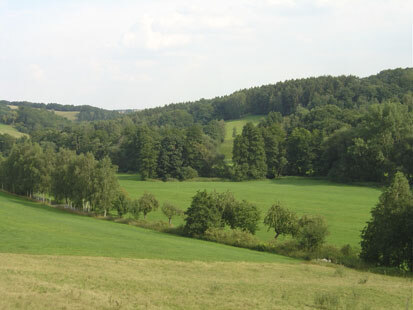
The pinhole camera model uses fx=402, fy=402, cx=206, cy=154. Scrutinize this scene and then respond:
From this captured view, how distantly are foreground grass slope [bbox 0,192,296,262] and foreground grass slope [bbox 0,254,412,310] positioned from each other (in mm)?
2543

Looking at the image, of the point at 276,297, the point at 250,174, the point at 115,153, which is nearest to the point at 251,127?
the point at 250,174

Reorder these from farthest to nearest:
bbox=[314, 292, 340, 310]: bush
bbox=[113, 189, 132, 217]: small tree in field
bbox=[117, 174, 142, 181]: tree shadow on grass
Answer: bbox=[117, 174, 142, 181]: tree shadow on grass
bbox=[113, 189, 132, 217]: small tree in field
bbox=[314, 292, 340, 310]: bush

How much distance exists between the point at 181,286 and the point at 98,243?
18331mm

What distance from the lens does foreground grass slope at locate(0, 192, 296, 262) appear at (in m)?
36.0

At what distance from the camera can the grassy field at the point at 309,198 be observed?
180 ft

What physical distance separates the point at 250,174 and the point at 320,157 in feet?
66.2

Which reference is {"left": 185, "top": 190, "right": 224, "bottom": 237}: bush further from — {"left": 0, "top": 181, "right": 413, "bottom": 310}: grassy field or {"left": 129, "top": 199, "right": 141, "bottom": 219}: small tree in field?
{"left": 129, "top": 199, "right": 141, "bottom": 219}: small tree in field

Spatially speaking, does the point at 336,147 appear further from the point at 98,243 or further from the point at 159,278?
the point at 159,278

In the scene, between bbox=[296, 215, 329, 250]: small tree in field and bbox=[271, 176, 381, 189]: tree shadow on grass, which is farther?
bbox=[271, 176, 381, 189]: tree shadow on grass

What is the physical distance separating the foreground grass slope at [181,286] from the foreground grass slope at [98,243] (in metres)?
2.54

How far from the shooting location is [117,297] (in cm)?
2003

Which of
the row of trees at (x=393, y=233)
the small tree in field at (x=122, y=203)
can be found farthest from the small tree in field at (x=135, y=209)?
the row of trees at (x=393, y=233)

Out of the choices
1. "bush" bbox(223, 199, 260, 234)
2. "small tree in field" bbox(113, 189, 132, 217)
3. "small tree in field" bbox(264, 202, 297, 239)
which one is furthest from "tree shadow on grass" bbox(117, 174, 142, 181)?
"small tree in field" bbox(264, 202, 297, 239)

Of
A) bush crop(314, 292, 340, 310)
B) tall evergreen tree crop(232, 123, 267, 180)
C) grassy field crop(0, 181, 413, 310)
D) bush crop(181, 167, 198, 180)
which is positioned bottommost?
grassy field crop(0, 181, 413, 310)
